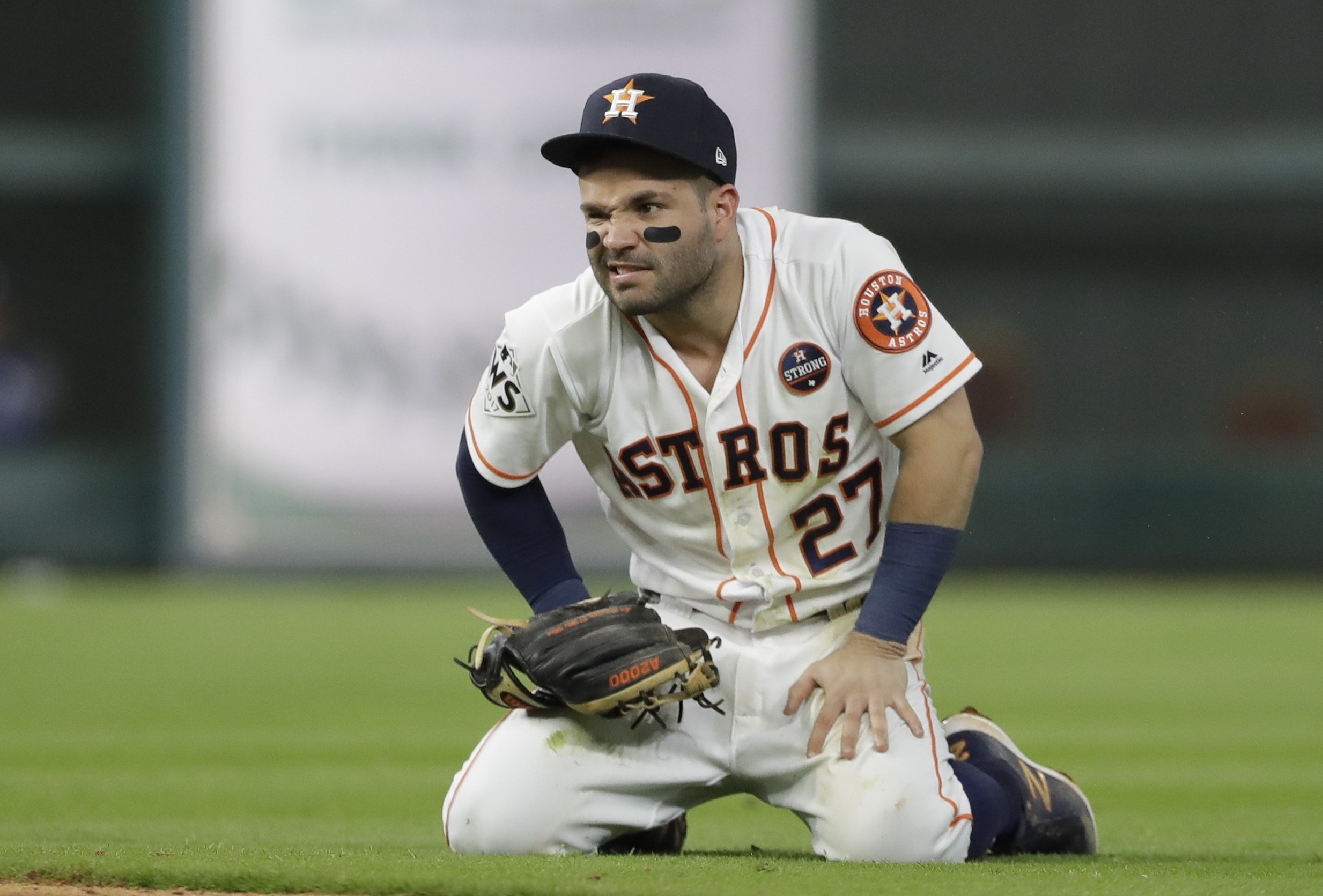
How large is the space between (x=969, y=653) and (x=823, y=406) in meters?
5.30

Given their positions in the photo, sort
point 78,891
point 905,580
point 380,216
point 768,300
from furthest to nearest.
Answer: point 380,216 → point 768,300 → point 905,580 → point 78,891

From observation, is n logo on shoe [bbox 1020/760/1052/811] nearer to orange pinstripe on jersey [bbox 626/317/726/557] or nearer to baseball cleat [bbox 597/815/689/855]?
baseball cleat [bbox 597/815/689/855]

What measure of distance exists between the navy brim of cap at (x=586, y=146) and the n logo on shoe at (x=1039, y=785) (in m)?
1.28

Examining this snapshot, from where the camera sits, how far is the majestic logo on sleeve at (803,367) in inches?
139

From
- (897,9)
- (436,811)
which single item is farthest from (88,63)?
(436,811)

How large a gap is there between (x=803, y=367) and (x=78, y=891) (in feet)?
5.05

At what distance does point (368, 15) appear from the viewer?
13.5 metres

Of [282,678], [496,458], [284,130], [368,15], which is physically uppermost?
[368,15]

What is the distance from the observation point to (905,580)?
11.4 feet

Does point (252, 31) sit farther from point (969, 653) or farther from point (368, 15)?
point (969, 653)

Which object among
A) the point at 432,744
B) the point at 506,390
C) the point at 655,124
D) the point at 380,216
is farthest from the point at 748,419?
the point at 380,216

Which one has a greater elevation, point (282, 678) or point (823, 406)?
point (823, 406)

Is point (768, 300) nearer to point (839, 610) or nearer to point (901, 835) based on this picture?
point (839, 610)

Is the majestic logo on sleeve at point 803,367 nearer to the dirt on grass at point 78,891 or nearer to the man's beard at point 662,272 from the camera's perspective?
the man's beard at point 662,272
